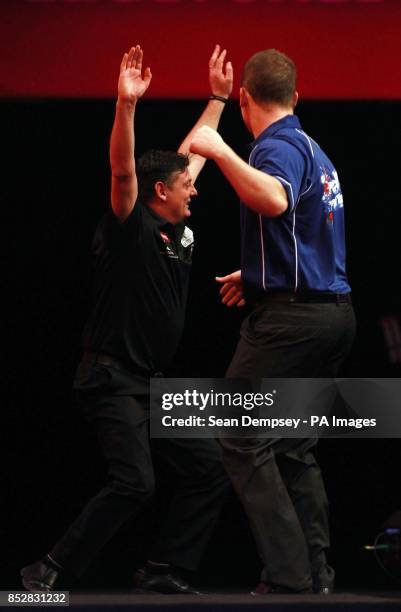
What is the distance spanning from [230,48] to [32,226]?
1227 millimetres

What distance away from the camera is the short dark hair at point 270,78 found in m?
3.65

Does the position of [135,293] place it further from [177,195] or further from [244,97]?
[244,97]

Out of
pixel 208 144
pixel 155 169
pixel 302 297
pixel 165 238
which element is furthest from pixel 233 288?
pixel 208 144

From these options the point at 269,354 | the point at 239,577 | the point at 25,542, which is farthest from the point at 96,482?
the point at 269,354

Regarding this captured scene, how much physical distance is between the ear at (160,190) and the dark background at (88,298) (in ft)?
2.68

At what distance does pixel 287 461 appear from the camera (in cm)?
370

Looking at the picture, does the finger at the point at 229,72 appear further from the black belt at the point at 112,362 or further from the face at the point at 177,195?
the black belt at the point at 112,362

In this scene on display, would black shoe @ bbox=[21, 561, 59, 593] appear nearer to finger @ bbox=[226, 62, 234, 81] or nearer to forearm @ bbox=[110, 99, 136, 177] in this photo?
forearm @ bbox=[110, 99, 136, 177]

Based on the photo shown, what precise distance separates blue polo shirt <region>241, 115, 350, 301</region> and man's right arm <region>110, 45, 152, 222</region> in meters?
0.39

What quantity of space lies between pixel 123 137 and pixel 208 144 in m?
0.40

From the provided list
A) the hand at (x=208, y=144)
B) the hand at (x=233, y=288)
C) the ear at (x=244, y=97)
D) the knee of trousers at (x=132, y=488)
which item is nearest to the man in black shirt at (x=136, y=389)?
the knee of trousers at (x=132, y=488)

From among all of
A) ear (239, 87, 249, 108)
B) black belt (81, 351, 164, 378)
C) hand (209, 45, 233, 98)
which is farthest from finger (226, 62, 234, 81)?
black belt (81, 351, 164, 378)

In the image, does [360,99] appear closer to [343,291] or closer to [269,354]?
[343,291]

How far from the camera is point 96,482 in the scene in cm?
498
